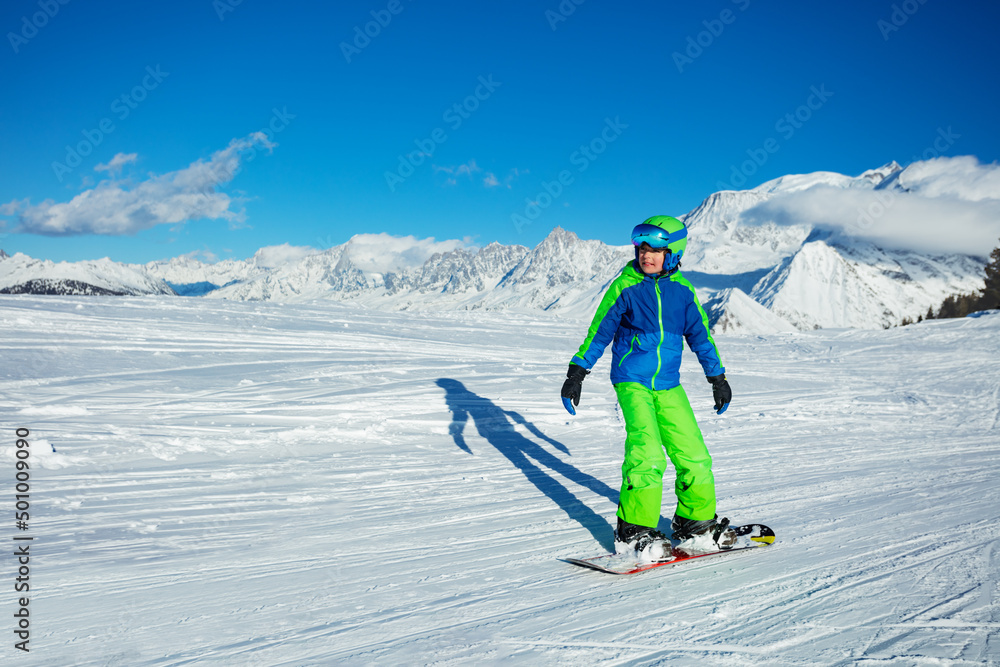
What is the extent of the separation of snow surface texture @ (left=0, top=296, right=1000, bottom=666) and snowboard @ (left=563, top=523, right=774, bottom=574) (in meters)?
0.09

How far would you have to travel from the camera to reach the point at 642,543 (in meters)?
3.83

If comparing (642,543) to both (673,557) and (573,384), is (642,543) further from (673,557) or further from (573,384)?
(573,384)

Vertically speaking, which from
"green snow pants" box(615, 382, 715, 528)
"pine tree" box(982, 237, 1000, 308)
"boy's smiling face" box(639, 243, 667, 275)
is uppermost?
"pine tree" box(982, 237, 1000, 308)

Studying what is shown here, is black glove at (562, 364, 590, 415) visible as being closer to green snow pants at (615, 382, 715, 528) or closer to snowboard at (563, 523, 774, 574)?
green snow pants at (615, 382, 715, 528)

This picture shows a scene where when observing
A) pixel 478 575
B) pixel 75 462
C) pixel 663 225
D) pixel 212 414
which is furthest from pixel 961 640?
pixel 212 414

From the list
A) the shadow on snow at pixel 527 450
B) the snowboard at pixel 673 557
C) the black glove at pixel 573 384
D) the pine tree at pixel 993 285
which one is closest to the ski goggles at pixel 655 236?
the black glove at pixel 573 384

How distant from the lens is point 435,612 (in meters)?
3.20

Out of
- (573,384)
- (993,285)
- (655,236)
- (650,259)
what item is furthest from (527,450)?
(993,285)

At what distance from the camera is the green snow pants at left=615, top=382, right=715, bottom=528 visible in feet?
12.7

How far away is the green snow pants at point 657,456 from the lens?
12.7 ft

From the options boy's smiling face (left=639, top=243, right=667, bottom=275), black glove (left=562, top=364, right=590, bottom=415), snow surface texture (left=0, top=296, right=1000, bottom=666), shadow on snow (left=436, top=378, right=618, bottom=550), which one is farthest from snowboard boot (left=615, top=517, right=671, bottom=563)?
boy's smiling face (left=639, top=243, right=667, bottom=275)

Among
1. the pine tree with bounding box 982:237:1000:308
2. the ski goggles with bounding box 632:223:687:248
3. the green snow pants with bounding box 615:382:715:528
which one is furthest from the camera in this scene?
the pine tree with bounding box 982:237:1000:308

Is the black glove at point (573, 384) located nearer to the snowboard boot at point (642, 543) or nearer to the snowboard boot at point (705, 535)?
the snowboard boot at point (642, 543)

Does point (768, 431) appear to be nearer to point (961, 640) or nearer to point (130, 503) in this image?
point (961, 640)
